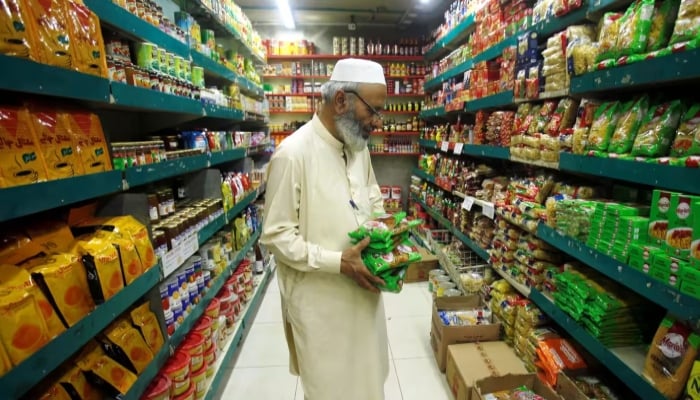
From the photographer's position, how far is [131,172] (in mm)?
1511

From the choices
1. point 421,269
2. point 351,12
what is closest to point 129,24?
point 421,269

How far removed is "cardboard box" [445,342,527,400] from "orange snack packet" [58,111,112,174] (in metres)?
2.27

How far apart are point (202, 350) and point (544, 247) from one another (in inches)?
91.7

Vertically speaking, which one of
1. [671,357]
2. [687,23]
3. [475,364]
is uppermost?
[687,23]

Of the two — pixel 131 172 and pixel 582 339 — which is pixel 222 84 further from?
pixel 582 339

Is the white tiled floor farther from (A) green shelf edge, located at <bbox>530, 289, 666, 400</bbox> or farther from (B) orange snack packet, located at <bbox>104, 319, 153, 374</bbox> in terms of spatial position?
(B) orange snack packet, located at <bbox>104, 319, 153, 374</bbox>

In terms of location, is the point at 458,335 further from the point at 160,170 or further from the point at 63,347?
the point at 63,347

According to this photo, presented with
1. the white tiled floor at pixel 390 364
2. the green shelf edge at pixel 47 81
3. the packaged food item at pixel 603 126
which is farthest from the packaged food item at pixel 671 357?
the green shelf edge at pixel 47 81

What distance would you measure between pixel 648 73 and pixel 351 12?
18.6 feet

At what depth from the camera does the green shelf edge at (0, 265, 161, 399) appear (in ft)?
Result: 2.92

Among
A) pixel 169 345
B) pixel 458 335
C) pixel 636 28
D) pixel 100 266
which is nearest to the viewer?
pixel 100 266

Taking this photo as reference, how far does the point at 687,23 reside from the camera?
1353mm

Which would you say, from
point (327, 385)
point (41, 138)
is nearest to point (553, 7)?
point (327, 385)

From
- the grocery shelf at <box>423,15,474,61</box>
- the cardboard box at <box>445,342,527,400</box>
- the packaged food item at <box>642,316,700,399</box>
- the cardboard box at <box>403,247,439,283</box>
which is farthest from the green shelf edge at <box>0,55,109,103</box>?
the cardboard box at <box>403,247,439,283</box>
